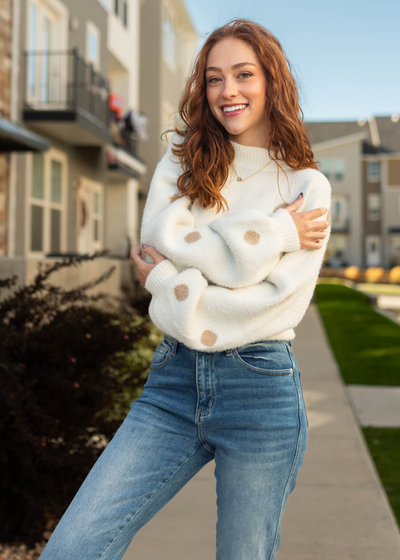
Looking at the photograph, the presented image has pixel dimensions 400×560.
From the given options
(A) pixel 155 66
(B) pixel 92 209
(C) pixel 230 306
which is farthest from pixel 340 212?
(C) pixel 230 306

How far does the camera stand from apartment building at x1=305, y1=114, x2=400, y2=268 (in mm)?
46281

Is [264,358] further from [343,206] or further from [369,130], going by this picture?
[369,130]

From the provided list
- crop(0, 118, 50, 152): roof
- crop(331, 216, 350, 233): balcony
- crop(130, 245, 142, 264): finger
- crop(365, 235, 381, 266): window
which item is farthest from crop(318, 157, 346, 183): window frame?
crop(130, 245, 142, 264): finger

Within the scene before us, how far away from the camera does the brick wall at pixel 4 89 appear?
879 cm

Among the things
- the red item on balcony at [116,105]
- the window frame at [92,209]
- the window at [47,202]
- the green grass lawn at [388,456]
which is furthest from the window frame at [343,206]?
the green grass lawn at [388,456]

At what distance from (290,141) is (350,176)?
4713cm

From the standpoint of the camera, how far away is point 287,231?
170cm

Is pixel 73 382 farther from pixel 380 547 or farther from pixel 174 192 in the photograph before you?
pixel 380 547

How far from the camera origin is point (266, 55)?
6.00 feet

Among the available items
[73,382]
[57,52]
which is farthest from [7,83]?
[73,382]

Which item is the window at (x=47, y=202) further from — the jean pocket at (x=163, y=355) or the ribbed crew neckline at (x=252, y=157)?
the jean pocket at (x=163, y=355)

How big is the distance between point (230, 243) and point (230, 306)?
0.59 feet

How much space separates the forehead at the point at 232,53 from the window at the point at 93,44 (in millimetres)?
11435

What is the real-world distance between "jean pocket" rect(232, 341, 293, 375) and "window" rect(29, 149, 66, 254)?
28.7 ft
